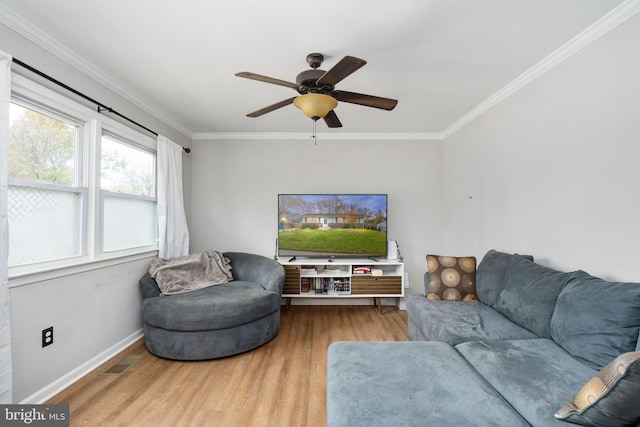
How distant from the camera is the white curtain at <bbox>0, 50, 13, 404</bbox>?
1579mm

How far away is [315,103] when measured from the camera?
1.90 meters

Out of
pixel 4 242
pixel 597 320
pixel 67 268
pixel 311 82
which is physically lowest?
pixel 597 320

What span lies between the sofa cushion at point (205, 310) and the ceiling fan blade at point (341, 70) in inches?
77.4

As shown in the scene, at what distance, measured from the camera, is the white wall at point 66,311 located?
5.83ft

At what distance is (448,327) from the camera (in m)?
1.97

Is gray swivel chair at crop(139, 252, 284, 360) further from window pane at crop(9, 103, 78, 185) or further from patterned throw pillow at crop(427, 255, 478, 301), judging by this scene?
patterned throw pillow at crop(427, 255, 478, 301)

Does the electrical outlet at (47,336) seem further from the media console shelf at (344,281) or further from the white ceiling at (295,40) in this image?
the media console shelf at (344,281)

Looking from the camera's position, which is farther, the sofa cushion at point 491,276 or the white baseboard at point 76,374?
the sofa cushion at point 491,276

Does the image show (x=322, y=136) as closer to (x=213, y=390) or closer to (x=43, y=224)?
(x=43, y=224)

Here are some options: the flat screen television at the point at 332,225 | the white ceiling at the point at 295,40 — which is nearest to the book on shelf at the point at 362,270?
the flat screen television at the point at 332,225

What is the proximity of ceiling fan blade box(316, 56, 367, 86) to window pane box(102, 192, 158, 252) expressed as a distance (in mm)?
2178

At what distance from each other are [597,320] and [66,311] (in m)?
3.36

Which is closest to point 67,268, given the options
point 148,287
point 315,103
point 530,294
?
point 148,287

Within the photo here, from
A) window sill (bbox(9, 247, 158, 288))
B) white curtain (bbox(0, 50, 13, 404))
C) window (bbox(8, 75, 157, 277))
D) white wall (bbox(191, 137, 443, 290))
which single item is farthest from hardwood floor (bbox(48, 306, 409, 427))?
white wall (bbox(191, 137, 443, 290))
